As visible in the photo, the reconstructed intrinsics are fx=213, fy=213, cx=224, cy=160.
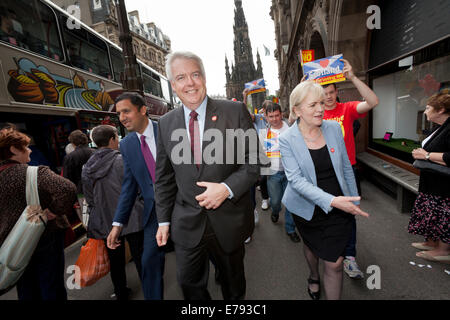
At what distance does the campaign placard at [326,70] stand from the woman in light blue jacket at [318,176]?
43.0 inches

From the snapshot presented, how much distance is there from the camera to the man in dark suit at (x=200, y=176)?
1.54 metres

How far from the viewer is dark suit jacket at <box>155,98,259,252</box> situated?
1.54m

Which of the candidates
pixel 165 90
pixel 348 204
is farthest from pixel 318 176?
pixel 165 90

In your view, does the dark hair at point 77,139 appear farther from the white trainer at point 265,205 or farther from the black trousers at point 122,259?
the white trainer at point 265,205

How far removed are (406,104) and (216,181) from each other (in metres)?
5.69

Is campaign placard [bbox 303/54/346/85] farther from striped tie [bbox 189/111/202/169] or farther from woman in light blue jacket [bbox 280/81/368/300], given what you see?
striped tie [bbox 189/111/202/169]

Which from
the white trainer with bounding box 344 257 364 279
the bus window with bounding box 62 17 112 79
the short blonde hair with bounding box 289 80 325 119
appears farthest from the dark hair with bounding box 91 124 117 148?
the bus window with bounding box 62 17 112 79

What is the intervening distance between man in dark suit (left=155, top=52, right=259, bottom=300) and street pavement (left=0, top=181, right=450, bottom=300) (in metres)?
1.15

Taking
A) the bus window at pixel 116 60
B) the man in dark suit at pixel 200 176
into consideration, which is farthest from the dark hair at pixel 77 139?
the bus window at pixel 116 60

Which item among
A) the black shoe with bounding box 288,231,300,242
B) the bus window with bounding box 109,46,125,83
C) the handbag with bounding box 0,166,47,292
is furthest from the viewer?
the bus window with bounding box 109,46,125,83

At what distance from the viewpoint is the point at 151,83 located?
11344mm

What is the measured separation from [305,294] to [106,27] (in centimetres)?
3573

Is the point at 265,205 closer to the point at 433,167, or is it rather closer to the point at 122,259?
the point at 433,167

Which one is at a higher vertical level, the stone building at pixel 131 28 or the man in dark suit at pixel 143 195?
the stone building at pixel 131 28
